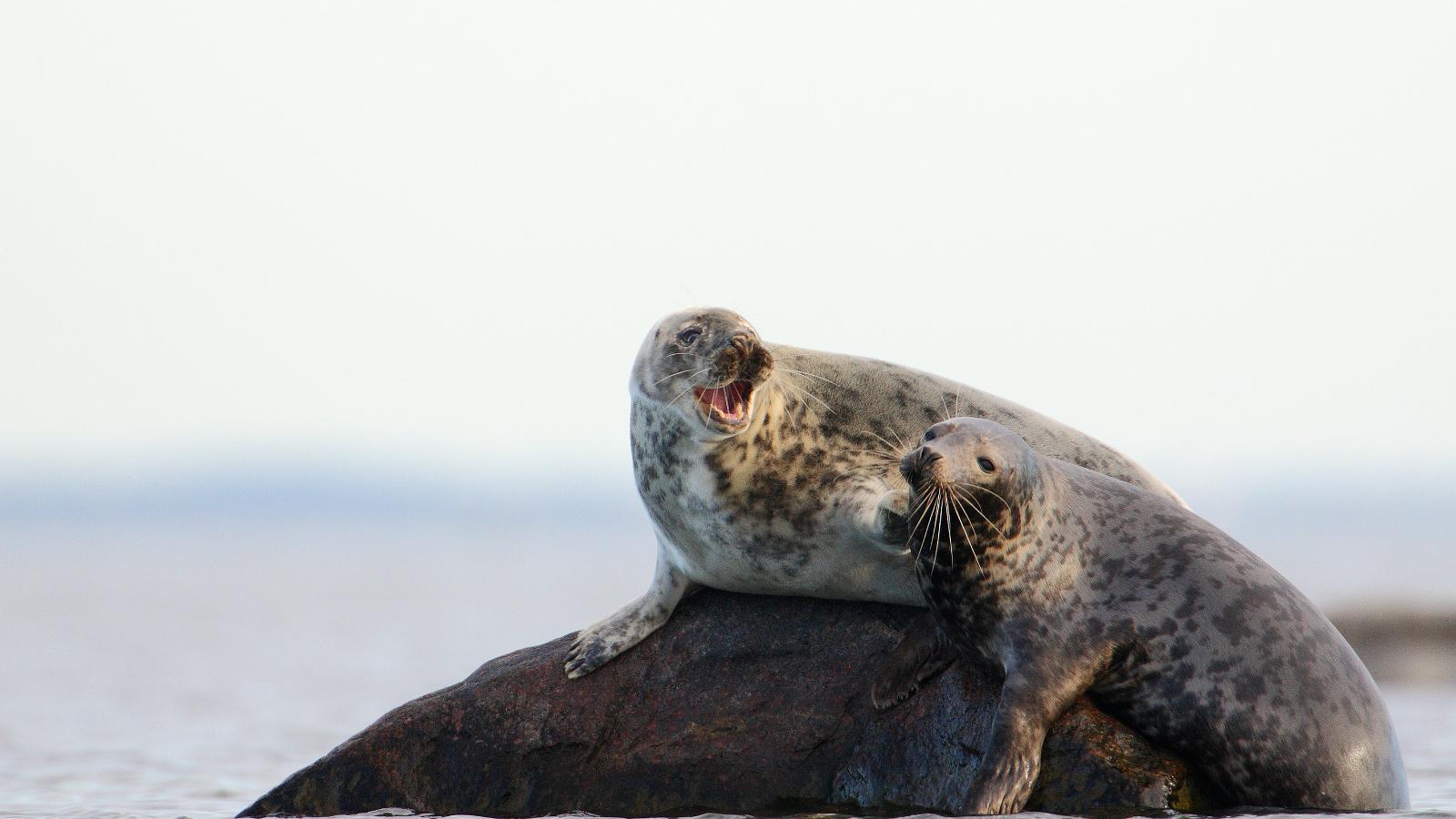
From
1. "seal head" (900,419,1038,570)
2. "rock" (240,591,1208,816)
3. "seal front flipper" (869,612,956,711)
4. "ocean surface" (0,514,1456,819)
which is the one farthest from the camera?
"ocean surface" (0,514,1456,819)

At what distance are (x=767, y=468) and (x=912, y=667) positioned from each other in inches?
45.1

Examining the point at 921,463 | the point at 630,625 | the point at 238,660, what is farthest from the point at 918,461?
the point at 238,660

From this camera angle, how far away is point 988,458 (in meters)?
6.58

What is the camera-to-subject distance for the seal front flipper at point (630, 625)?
7965 millimetres

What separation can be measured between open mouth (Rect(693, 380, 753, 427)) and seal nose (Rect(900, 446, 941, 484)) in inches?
48.7

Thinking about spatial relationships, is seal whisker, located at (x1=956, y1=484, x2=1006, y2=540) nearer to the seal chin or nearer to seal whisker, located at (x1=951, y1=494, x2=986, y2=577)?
seal whisker, located at (x1=951, y1=494, x2=986, y2=577)

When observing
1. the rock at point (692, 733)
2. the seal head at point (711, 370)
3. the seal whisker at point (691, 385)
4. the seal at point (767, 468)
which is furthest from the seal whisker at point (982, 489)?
the seal whisker at point (691, 385)

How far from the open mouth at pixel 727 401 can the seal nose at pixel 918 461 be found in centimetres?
124

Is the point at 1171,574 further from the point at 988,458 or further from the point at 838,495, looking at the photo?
the point at 838,495

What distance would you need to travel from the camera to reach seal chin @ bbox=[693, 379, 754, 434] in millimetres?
7551

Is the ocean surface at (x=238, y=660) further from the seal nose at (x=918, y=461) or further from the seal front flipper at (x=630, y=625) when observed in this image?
the seal nose at (x=918, y=461)

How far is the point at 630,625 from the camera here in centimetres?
812

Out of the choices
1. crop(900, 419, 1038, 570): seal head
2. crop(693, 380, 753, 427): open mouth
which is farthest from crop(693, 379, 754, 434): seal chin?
crop(900, 419, 1038, 570): seal head

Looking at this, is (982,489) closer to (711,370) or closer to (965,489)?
(965,489)
